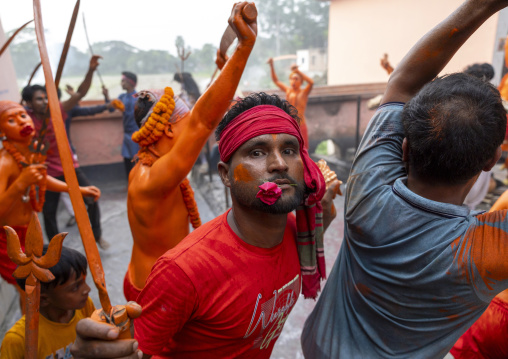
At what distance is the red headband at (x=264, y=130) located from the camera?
1.26 m

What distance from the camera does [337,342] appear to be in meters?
1.33

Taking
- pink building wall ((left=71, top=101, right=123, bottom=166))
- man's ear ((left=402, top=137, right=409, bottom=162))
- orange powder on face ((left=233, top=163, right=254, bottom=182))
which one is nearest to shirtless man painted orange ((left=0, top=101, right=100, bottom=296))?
orange powder on face ((left=233, top=163, right=254, bottom=182))

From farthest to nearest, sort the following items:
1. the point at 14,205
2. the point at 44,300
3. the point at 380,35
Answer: the point at 380,35 < the point at 14,205 < the point at 44,300

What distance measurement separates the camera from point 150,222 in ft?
6.02

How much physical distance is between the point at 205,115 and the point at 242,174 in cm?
52

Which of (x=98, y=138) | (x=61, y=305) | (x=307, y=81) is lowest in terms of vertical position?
(x=98, y=138)

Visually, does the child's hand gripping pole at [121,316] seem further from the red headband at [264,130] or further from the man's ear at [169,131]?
the man's ear at [169,131]

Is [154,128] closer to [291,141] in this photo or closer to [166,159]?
[166,159]

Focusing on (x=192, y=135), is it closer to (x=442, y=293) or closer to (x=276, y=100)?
(x=276, y=100)

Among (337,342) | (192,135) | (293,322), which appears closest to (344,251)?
(337,342)

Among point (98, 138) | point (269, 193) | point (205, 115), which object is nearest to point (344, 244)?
point (269, 193)

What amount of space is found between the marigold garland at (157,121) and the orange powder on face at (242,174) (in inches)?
29.8

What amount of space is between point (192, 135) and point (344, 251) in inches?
35.5

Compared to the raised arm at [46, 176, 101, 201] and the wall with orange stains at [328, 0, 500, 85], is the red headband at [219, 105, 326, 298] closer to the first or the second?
the raised arm at [46, 176, 101, 201]
